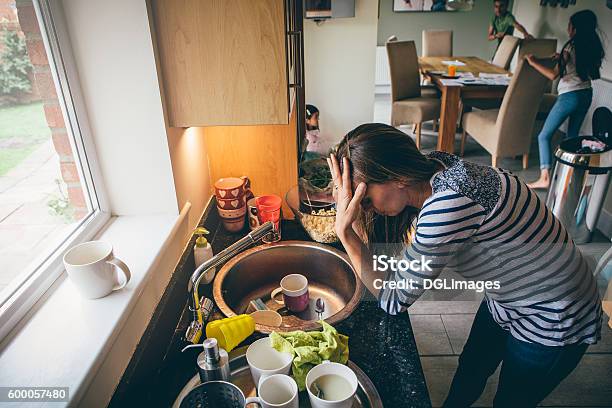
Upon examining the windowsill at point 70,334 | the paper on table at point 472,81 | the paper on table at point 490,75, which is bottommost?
the paper on table at point 472,81

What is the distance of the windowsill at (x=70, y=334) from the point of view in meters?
0.73

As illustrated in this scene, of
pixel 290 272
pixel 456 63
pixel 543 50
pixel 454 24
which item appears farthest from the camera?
pixel 454 24

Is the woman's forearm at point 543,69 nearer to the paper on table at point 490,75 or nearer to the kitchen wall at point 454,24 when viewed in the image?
the paper on table at point 490,75

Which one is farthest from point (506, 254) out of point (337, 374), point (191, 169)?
point (191, 169)

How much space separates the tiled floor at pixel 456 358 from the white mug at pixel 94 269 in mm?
1416

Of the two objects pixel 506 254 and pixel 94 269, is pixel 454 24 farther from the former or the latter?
pixel 94 269

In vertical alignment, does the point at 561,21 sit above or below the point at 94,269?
above

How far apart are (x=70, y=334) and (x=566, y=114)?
386cm

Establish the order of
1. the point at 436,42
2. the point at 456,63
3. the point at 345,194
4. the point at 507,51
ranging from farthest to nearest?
the point at 436,42 < the point at 507,51 < the point at 456,63 < the point at 345,194

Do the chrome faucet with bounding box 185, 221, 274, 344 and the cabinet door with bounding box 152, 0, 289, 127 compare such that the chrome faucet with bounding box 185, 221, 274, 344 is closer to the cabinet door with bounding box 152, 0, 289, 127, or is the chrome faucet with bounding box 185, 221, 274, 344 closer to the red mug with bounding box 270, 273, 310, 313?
the red mug with bounding box 270, 273, 310, 313

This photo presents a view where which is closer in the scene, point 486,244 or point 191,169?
point 486,244

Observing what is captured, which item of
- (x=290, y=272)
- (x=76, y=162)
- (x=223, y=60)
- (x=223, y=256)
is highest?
(x=223, y=60)

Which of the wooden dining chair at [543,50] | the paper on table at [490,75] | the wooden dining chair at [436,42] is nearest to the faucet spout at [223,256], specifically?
the paper on table at [490,75]

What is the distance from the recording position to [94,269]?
2.82 ft
